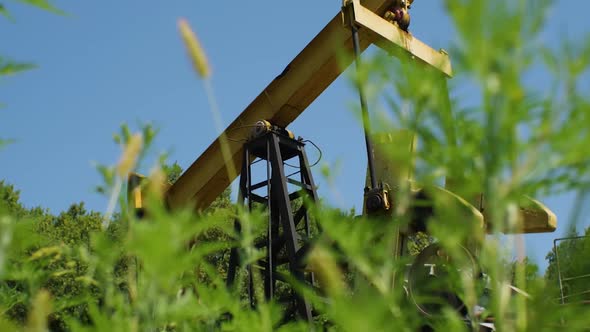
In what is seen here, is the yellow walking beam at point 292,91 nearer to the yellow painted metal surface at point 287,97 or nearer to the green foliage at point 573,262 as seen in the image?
the yellow painted metal surface at point 287,97

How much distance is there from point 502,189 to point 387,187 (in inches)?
244

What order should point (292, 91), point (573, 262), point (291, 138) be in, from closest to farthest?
point (573, 262)
point (292, 91)
point (291, 138)

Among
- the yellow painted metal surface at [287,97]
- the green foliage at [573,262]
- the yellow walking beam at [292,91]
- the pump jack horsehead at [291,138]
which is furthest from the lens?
the yellow painted metal surface at [287,97]

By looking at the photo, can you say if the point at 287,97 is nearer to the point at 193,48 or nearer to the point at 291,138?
the point at 291,138

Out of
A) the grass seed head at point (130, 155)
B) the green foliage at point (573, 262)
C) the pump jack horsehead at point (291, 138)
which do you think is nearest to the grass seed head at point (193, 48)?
the grass seed head at point (130, 155)

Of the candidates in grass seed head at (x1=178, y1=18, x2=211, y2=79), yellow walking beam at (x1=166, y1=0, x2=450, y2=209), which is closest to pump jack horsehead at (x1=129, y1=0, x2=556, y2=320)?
yellow walking beam at (x1=166, y1=0, x2=450, y2=209)

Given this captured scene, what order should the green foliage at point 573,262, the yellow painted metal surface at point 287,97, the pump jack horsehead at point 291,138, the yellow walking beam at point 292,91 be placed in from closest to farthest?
the green foliage at point 573,262, the pump jack horsehead at point 291,138, the yellow walking beam at point 292,91, the yellow painted metal surface at point 287,97

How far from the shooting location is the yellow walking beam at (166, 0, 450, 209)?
7.87m

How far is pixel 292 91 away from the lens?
839 centimetres

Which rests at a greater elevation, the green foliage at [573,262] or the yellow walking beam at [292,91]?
the yellow walking beam at [292,91]

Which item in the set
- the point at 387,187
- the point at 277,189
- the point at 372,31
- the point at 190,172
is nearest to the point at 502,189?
the point at 387,187

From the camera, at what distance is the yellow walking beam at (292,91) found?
7871 millimetres

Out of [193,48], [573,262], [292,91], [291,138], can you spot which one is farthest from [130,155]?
[291,138]

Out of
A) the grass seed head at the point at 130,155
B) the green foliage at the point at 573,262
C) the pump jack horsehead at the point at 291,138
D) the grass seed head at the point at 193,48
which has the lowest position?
→ the green foliage at the point at 573,262
